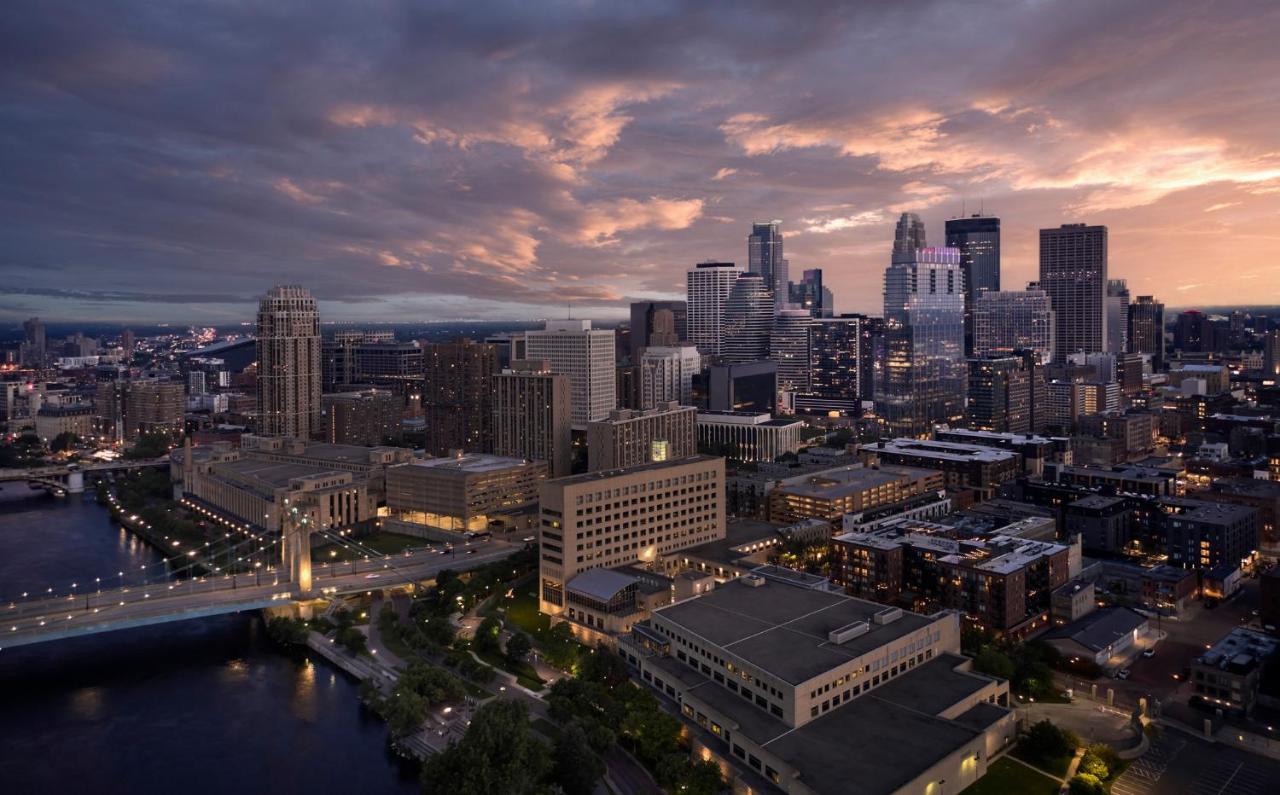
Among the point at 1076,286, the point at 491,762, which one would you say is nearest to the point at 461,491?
the point at 491,762

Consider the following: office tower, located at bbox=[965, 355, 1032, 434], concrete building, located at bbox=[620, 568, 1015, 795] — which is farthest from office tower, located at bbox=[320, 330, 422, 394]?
concrete building, located at bbox=[620, 568, 1015, 795]

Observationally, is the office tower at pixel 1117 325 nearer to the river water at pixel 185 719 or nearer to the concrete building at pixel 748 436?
the concrete building at pixel 748 436

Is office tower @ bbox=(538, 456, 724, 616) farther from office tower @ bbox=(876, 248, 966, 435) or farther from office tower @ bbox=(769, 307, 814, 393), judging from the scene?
office tower @ bbox=(769, 307, 814, 393)

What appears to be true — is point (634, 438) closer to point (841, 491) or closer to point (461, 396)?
point (841, 491)

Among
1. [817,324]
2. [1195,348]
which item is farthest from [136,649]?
[1195,348]

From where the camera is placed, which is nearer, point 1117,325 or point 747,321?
point 747,321

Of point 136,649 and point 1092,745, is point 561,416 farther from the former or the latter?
point 1092,745
